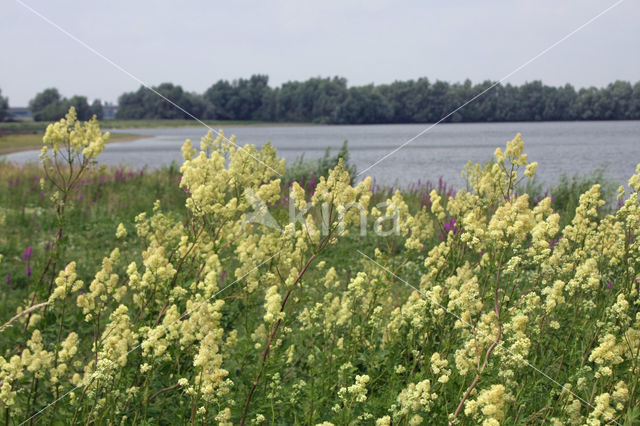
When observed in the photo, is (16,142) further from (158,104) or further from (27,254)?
(27,254)

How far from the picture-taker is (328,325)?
3.63 m

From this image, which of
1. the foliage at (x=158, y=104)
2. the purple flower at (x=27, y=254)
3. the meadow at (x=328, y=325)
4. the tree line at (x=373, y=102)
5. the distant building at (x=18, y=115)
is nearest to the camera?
the meadow at (x=328, y=325)

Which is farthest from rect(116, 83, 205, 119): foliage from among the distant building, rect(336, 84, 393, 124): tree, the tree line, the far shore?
the far shore

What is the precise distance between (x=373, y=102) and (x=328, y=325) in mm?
7296

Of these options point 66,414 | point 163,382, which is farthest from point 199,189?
point 66,414

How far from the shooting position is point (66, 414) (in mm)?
3070

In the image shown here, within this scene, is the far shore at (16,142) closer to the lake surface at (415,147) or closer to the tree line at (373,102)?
the lake surface at (415,147)

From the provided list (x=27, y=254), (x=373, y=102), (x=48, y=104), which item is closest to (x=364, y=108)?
(x=373, y=102)

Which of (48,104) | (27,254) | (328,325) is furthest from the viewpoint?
(48,104)

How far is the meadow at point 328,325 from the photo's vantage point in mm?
2506

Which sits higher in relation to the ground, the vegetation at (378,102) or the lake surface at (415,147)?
the vegetation at (378,102)

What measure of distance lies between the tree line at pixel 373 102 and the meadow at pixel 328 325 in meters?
3.18

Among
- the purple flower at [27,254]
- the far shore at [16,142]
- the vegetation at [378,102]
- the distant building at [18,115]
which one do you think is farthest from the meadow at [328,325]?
the far shore at [16,142]

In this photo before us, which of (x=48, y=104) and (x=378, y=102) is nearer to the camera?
(x=378, y=102)
